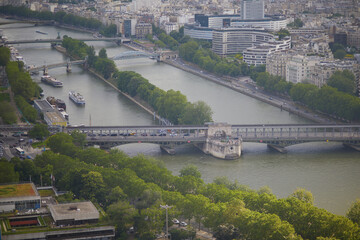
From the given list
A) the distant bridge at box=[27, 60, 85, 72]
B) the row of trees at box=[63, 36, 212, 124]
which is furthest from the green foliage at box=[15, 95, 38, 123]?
the distant bridge at box=[27, 60, 85, 72]

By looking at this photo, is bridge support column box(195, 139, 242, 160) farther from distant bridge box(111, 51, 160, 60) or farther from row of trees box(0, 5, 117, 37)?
row of trees box(0, 5, 117, 37)

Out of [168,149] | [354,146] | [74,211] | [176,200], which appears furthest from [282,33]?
[74,211]

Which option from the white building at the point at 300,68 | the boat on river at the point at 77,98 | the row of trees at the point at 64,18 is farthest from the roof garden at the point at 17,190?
the row of trees at the point at 64,18

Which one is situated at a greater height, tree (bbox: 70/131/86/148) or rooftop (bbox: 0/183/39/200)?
rooftop (bbox: 0/183/39/200)

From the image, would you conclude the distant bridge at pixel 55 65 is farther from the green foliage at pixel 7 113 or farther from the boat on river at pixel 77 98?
the green foliage at pixel 7 113

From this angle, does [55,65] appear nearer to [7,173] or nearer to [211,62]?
[211,62]
